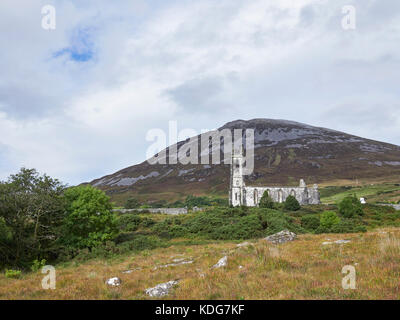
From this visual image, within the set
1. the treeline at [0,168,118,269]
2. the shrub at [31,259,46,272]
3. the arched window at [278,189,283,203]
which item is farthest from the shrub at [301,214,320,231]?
the arched window at [278,189,283,203]

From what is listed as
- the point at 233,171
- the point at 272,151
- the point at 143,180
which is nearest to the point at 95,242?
the point at 233,171

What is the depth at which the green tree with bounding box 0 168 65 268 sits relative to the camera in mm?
19234

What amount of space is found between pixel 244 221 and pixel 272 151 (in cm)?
14695

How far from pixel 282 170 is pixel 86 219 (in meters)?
124

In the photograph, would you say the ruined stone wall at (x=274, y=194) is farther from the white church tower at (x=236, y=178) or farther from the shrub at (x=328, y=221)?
the shrub at (x=328, y=221)

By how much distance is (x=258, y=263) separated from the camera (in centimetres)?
1034

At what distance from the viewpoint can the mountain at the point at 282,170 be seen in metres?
119

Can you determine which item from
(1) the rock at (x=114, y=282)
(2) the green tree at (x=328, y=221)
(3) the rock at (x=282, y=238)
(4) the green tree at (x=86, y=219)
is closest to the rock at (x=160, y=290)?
(1) the rock at (x=114, y=282)

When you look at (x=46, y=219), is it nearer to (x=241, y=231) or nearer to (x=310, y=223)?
(x=241, y=231)

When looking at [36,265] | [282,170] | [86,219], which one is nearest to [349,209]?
[86,219]

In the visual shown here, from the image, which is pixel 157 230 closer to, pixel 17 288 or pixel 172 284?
pixel 17 288

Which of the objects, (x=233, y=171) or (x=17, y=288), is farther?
(x=233, y=171)

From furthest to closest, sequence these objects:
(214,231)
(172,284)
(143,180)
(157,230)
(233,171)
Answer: (143,180)
(233,171)
(157,230)
(214,231)
(172,284)

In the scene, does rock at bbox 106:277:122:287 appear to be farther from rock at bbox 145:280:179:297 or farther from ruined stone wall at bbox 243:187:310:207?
ruined stone wall at bbox 243:187:310:207
